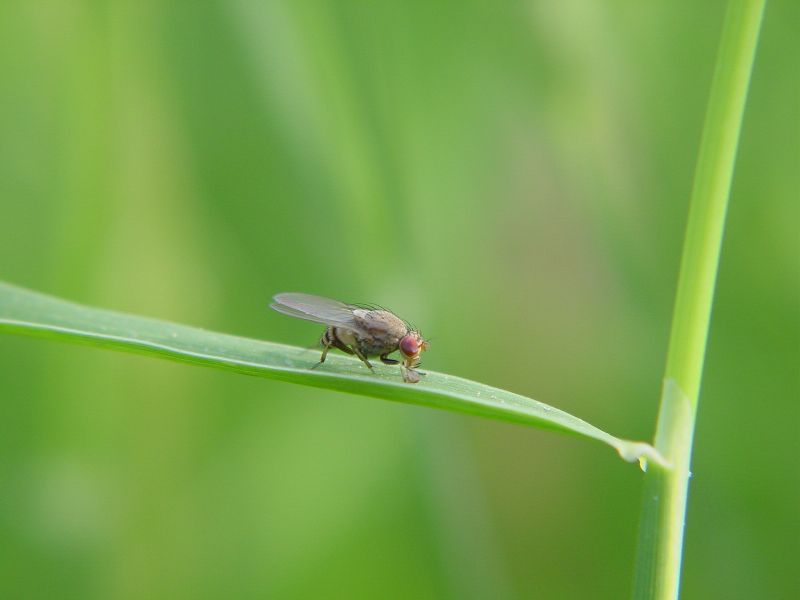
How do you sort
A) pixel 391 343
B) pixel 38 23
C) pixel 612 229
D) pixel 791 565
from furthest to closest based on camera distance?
pixel 38 23 < pixel 612 229 < pixel 791 565 < pixel 391 343

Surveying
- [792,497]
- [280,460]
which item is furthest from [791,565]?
[280,460]

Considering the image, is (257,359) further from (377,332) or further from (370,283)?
(370,283)

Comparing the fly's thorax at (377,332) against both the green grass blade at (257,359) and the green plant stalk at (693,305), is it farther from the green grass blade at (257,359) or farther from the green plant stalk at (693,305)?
the green plant stalk at (693,305)

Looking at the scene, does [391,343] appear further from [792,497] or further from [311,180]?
[792,497]

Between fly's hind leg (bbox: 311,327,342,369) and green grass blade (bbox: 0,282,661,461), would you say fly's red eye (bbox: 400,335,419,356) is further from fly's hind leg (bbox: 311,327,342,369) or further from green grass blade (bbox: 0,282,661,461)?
green grass blade (bbox: 0,282,661,461)

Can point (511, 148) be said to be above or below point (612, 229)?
above

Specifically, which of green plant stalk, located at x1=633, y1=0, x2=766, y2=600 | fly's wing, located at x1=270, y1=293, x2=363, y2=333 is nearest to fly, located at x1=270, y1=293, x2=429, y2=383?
fly's wing, located at x1=270, y1=293, x2=363, y2=333

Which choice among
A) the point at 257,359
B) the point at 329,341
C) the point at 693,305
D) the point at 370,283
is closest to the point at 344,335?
the point at 329,341
